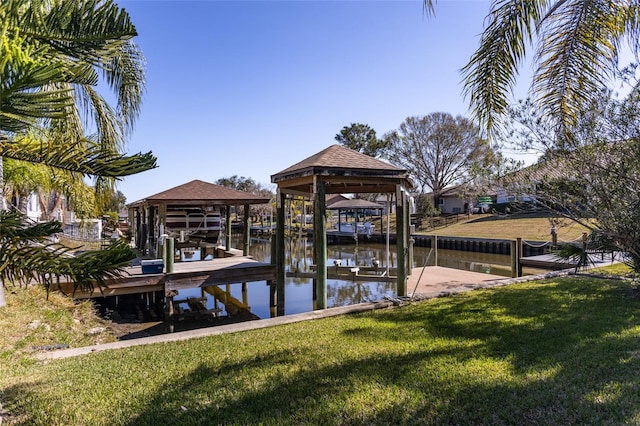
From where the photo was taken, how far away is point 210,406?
3594 millimetres

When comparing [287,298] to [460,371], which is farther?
[287,298]

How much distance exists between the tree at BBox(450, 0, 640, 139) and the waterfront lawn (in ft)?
12.5

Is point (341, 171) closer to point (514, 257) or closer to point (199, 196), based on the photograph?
point (199, 196)

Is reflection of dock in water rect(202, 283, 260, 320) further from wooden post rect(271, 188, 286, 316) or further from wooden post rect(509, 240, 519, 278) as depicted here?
wooden post rect(509, 240, 519, 278)

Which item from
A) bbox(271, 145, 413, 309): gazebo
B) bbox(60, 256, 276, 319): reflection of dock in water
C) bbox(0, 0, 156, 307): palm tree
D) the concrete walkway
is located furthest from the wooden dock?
bbox(0, 0, 156, 307): palm tree

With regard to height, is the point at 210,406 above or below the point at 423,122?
below

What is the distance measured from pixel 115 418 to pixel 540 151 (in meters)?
7.70

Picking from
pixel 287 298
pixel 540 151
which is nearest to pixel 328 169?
pixel 540 151

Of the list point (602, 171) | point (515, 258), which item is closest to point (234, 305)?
point (515, 258)

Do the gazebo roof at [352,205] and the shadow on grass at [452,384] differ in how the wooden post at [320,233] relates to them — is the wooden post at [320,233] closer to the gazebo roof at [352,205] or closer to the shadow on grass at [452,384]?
the shadow on grass at [452,384]

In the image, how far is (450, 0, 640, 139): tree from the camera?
680cm

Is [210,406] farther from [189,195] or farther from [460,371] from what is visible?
[189,195]

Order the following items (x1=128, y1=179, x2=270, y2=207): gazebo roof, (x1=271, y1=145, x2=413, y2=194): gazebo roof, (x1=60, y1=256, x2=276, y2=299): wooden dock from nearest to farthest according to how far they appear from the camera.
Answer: (x1=271, y1=145, x2=413, y2=194): gazebo roof < (x1=60, y1=256, x2=276, y2=299): wooden dock < (x1=128, y1=179, x2=270, y2=207): gazebo roof

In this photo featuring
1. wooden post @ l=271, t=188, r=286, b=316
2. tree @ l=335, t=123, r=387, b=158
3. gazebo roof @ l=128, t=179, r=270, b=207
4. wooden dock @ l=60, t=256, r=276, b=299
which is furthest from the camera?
tree @ l=335, t=123, r=387, b=158
